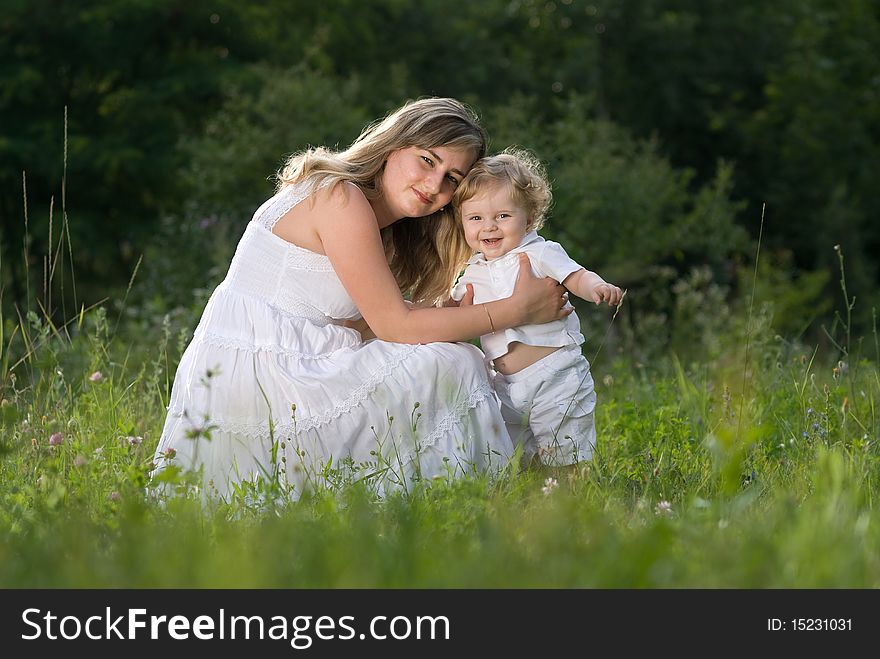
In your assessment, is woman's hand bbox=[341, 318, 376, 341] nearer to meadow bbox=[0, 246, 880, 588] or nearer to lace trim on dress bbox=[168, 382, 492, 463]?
lace trim on dress bbox=[168, 382, 492, 463]

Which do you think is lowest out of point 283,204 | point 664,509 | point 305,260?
point 664,509

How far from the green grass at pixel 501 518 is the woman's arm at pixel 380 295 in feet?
1.70

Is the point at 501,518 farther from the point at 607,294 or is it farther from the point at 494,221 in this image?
the point at 494,221

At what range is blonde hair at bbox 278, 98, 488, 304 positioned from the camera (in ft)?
12.0

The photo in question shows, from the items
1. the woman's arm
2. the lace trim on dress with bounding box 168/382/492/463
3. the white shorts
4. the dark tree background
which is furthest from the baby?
the dark tree background

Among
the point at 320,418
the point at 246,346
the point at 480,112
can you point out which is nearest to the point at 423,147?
the point at 246,346

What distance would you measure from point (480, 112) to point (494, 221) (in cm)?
423

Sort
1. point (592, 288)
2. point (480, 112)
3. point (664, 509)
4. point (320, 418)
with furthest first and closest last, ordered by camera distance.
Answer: point (480, 112) → point (592, 288) → point (320, 418) → point (664, 509)

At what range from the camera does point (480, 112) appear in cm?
773
